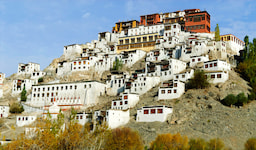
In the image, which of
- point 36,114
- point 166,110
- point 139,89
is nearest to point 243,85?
point 166,110

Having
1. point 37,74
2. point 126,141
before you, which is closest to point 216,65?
point 126,141

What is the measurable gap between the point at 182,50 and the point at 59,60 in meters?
42.8

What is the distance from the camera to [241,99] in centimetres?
6034

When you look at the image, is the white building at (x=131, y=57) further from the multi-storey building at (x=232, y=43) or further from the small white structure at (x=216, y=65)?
the small white structure at (x=216, y=65)

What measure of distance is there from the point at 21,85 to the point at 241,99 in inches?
2397

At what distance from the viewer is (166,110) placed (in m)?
62.2

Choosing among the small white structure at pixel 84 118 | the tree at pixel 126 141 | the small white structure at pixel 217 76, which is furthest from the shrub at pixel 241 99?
the small white structure at pixel 84 118

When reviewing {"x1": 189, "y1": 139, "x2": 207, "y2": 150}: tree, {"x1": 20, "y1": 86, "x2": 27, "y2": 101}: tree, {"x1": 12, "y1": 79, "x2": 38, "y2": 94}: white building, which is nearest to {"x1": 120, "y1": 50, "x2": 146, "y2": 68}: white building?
{"x1": 12, "y1": 79, "x2": 38, "y2": 94}: white building

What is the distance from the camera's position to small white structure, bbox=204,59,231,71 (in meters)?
71.5

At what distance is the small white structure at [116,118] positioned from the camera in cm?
6322

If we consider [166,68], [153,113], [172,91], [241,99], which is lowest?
[153,113]

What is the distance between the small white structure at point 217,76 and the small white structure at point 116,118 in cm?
1869

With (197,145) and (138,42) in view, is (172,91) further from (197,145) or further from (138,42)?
(138,42)

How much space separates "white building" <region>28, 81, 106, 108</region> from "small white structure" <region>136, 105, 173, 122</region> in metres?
19.5
